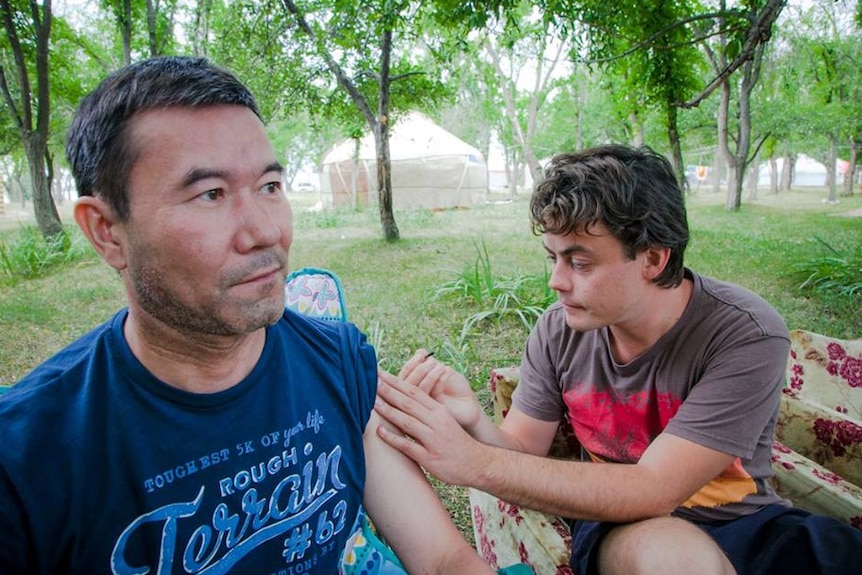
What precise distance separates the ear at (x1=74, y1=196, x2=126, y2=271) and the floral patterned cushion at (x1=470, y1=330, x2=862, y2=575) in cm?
136

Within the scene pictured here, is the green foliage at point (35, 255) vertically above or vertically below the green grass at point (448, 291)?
above

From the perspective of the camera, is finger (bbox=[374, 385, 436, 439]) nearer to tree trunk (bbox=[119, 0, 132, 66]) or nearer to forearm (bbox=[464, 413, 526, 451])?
forearm (bbox=[464, 413, 526, 451])

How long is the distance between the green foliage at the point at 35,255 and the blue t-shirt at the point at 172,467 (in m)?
8.23

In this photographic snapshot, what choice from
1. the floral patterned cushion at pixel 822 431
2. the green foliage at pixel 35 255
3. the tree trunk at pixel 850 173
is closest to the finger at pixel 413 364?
the floral patterned cushion at pixel 822 431

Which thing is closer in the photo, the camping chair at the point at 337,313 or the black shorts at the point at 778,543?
the black shorts at the point at 778,543

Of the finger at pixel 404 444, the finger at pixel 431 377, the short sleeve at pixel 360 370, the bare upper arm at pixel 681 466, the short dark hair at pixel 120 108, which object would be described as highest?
the short dark hair at pixel 120 108

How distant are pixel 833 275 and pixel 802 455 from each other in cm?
528

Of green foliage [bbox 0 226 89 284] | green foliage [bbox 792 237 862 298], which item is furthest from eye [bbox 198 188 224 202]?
green foliage [bbox 0 226 89 284]

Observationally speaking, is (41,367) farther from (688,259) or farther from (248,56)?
(688,259)

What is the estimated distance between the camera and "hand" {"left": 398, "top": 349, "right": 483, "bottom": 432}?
1768 mm

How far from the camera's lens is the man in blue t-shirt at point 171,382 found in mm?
1079

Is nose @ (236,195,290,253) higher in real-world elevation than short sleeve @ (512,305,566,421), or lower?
higher

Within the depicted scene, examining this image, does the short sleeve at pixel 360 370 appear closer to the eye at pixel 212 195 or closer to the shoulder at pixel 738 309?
the eye at pixel 212 195

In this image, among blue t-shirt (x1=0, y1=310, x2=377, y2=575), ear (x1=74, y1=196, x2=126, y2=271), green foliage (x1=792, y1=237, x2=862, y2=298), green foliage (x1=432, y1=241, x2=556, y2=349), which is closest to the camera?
blue t-shirt (x1=0, y1=310, x2=377, y2=575)
